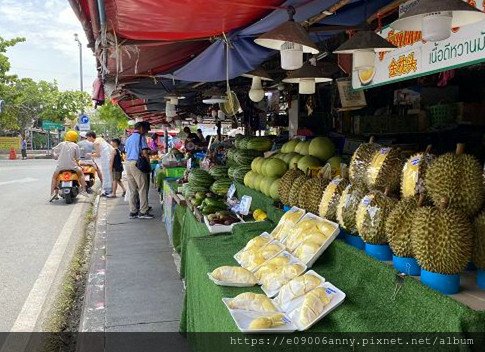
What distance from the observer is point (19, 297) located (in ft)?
15.4

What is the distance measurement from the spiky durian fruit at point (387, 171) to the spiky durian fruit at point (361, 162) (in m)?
0.11

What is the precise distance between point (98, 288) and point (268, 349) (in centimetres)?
363

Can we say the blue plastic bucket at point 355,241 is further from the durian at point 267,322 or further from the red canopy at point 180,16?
the red canopy at point 180,16

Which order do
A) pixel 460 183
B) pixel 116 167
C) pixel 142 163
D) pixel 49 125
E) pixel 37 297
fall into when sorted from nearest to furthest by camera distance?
pixel 460 183
pixel 37 297
pixel 142 163
pixel 116 167
pixel 49 125

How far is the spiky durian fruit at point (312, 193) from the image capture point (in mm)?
3018

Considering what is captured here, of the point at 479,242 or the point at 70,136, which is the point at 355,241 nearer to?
the point at 479,242

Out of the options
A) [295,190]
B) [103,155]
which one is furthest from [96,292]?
[103,155]

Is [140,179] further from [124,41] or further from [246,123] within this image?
[124,41]

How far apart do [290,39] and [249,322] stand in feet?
5.23

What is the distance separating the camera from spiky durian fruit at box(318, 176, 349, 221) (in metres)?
2.76

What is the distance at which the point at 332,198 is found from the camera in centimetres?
278

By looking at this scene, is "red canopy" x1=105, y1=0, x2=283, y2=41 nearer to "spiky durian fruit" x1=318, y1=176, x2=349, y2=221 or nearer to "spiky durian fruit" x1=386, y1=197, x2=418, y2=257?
"spiky durian fruit" x1=318, y1=176, x2=349, y2=221

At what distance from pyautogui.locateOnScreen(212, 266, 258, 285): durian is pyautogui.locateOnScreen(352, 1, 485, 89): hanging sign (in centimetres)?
169

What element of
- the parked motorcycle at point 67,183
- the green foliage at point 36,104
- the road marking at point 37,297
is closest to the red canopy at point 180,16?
the road marking at point 37,297
